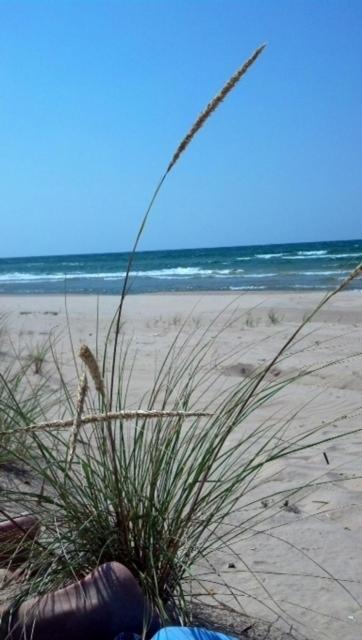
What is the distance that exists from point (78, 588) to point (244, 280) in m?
23.1

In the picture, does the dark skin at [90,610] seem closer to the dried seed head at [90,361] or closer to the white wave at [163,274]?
the dried seed head at [90,361]

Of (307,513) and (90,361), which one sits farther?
(307,513)

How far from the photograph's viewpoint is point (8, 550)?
2150mm

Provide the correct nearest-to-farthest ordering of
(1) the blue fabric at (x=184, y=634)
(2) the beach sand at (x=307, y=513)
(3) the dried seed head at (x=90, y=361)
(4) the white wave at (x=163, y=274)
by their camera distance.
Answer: (3) the dried seed head at (x=90, y=361) < (1) the blue fabric at (x=184, y=634) < (2) the beach sand at (x=307, y=513) < (4) the white wave at (x=163, y=274)

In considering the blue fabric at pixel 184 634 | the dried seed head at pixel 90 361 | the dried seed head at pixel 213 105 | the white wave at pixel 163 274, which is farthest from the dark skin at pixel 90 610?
the white wave at pixel 163 274

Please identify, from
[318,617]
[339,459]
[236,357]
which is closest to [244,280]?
[236,357]

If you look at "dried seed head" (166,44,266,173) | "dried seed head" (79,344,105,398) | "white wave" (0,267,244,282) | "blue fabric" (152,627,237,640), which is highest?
"dried seed head" (166,44,266,173)

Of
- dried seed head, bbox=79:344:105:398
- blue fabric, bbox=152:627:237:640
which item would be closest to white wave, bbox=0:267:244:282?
blue fabric, bbox=152:627:237:640

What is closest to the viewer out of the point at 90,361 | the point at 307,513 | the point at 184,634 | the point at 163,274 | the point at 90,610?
the point at 90,361

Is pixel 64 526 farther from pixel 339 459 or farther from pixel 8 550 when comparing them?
pixel 339 459

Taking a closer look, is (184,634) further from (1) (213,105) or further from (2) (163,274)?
(2) (163,274)

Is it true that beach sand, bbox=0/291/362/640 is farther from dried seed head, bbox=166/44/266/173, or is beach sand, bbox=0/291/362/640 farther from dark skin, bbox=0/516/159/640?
dried seed head, bbox=166/44/266/173

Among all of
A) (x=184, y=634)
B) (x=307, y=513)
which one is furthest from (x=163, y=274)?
(x=184, y=634)

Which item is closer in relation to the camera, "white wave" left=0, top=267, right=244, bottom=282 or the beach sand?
the beach sand
